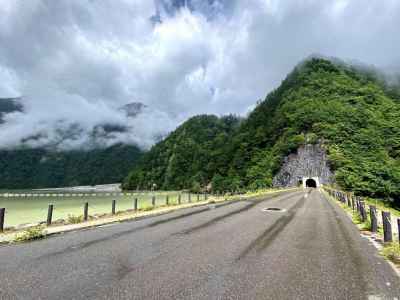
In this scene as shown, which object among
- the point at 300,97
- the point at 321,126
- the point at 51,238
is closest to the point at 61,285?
the point at 51,238

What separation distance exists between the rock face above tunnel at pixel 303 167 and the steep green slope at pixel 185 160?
46156mm

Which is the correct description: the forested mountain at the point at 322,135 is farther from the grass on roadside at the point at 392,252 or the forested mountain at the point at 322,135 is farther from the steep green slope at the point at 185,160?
the grass on roadside at the point at 392,252

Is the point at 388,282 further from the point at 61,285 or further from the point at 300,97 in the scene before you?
the point at 300,97

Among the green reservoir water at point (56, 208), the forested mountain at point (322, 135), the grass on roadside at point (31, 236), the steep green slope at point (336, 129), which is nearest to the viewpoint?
the grass on roadside at point (31, 236)

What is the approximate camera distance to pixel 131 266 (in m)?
6.00

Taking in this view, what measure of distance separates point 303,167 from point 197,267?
84.5m

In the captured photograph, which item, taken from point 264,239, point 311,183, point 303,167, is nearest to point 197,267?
point 264,239

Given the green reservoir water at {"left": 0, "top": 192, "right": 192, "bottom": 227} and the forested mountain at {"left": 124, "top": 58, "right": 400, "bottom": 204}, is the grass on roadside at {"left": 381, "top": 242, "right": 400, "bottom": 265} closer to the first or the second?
the green reservoir water at {"left": 0, "top": 192, "right": 192, "bottom": 227}

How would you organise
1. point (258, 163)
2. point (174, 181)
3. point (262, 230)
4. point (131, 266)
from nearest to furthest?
point (131, 266)
point (262, 230)
point (258, 163)
point (174, 181)

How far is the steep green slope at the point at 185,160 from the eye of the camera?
14025cm

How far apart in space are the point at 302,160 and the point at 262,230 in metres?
80.1

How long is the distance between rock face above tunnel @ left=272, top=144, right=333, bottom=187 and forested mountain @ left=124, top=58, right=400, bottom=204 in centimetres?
228

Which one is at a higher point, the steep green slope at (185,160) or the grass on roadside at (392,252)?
the steep green slope at (185,160)

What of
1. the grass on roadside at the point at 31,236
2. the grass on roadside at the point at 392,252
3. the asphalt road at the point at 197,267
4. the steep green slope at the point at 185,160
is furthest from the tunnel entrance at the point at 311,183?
the grass on roadside at the point at 31,236
